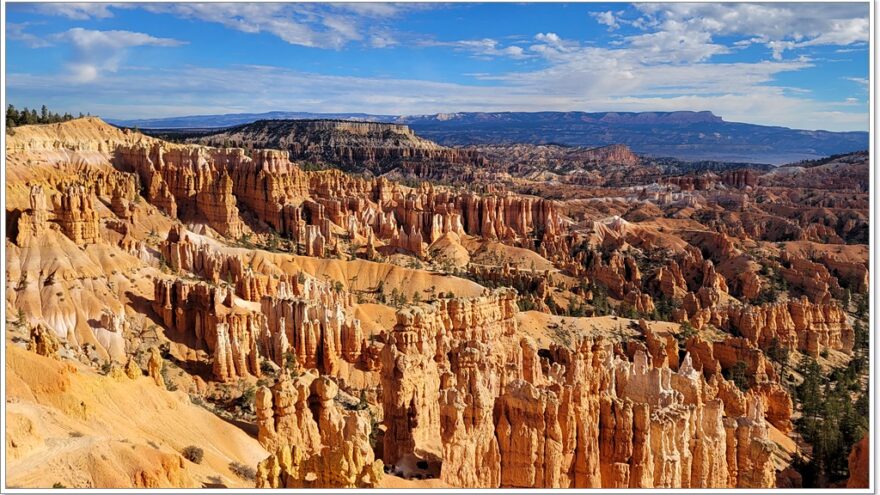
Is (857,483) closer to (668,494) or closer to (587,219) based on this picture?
(668,494)

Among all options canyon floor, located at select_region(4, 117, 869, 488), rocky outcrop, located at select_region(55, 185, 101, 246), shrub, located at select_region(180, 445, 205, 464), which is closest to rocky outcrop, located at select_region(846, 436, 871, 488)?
canyon floor, located at select_region(4, 117, 869, 488)

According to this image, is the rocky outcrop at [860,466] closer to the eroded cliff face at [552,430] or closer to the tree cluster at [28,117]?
the eroded cliff face at [552,430]

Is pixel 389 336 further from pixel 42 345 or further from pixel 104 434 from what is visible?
pixel 42 345

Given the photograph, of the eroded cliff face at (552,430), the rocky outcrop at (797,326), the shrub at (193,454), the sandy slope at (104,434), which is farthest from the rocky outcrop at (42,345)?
the rocky outcrop at (797,326)

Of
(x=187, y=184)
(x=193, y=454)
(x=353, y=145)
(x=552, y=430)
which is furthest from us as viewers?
(x=353, y=145)

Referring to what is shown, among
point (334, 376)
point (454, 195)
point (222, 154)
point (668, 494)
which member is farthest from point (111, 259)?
point (454, 195)

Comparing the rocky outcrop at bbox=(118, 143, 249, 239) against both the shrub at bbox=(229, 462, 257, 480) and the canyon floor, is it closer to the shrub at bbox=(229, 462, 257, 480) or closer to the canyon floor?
the canyon floor

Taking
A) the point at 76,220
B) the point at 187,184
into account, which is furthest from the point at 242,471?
the point at 187,184
